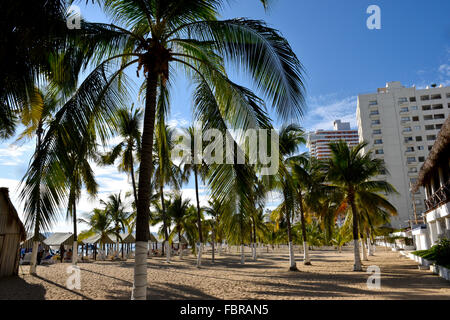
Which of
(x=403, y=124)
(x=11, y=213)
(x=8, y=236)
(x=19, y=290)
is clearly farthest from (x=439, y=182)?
(x=403, y=124)

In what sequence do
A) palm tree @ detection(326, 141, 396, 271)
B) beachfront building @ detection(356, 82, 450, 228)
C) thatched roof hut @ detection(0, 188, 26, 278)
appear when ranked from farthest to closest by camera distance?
beachfront building @ detection(356, 82, 450, 228) → palm tree @ detection(326, 141, 396, 271) → thatched roof hut @ detection(0, 188, 26, 278)

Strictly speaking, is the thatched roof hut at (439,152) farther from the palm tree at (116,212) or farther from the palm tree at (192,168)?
the palm tree at (116,212)

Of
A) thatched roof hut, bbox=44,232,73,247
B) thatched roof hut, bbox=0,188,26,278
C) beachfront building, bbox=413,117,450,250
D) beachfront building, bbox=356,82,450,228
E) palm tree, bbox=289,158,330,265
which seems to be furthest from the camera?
beachfront building, bbox=356,82,450,228

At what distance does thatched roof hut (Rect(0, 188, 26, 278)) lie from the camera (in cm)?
1361

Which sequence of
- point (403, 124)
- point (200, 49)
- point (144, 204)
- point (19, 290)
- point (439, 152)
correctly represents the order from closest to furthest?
1. point (144, 204)
2. point (200, 49)
3. point (19, 290)
4. point (439, 152)
5. point (403, 124)

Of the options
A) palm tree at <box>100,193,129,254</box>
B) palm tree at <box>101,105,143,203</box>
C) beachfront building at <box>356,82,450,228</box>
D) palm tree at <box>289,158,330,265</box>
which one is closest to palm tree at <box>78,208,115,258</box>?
palm tree at <box>100,193,129,254</box>

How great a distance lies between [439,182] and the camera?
65.4 ft

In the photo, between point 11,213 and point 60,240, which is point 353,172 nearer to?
point 11,213

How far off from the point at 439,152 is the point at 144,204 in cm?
1654

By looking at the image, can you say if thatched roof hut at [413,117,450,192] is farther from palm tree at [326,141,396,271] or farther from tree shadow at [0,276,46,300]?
tree shadow at [0,276,46,300]

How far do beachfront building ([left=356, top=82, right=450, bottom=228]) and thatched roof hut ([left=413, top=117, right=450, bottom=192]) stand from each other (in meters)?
46.7
